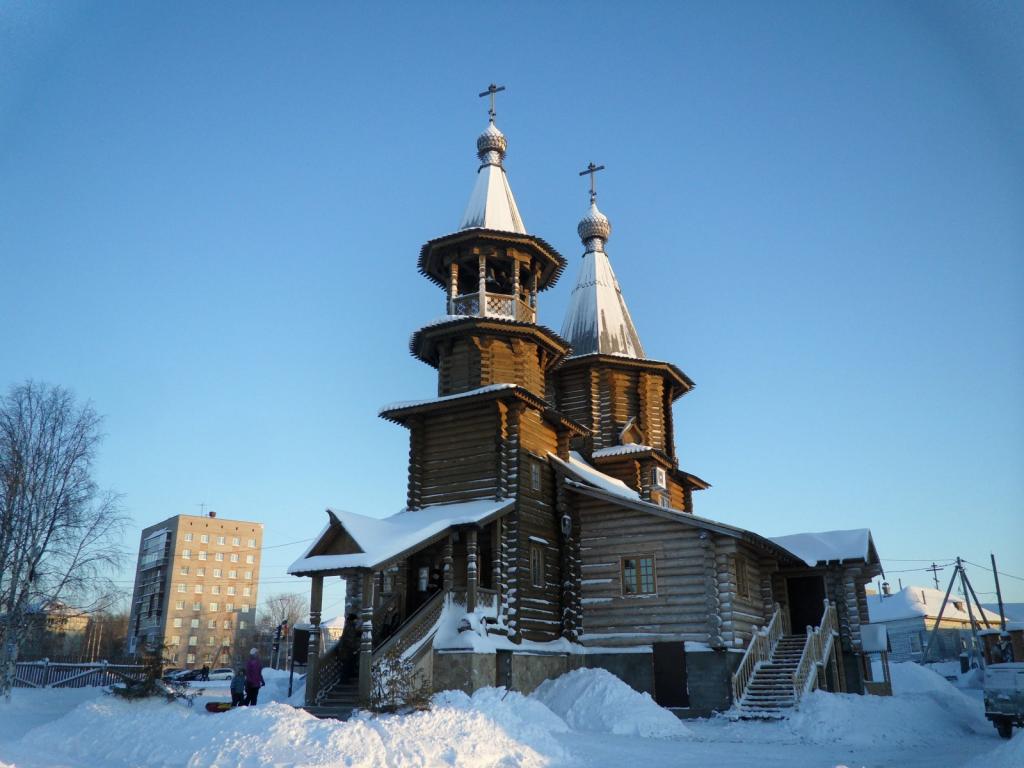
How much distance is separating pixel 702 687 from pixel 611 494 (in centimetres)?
570

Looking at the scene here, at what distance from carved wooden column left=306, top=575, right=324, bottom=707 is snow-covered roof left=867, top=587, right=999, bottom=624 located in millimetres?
54926

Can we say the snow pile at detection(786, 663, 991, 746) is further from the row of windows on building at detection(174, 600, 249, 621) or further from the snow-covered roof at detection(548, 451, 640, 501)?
the row of windows on building at detection(174, 600, 249, 621)

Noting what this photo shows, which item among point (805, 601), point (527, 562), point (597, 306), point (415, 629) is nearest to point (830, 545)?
point (805, 601)

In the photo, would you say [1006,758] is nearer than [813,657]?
Yes

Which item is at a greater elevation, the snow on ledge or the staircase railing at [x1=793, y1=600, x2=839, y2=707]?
the snow on ledge

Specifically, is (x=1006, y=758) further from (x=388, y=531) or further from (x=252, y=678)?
(x=252, y=678)

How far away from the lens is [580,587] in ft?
79.9

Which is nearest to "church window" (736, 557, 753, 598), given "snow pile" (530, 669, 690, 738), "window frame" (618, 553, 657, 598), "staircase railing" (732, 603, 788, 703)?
"staircase railing" (732, 603, 788, 703)

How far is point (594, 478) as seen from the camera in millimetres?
26672

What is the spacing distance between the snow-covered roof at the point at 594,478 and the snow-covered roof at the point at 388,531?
3.19 metres

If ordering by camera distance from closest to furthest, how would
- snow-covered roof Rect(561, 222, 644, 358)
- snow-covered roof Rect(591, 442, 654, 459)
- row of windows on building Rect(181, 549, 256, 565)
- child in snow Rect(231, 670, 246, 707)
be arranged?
1. child in snow Rect(231, 670, 246, 707)
2. snow-covered roof Rect(591, 442, 654, 459)
3. snow-covered roof Rect(561, 222, 644, 358)
4. row of windows on building Rect(181, 549, 256, 565)

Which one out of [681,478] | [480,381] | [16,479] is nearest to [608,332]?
[681,478]

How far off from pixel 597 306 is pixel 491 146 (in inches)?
340

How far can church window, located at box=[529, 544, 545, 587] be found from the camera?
23.2m
